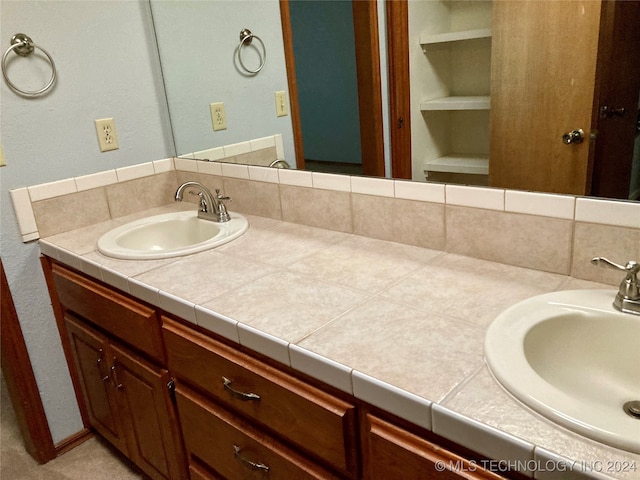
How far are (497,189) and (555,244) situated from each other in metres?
0.17

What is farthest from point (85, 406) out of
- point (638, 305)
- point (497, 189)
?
point (638, 305)

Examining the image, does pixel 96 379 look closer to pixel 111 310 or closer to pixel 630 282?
pixel 111 310

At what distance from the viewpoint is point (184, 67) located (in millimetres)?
1908

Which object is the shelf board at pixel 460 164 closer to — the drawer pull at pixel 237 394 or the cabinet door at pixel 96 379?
the drawer pull at pixel 237 394

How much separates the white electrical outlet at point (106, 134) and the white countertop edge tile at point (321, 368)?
4.13 ft

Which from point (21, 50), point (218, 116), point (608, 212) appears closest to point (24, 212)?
point (21, 50)

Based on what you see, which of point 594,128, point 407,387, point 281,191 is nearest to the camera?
point 407,387

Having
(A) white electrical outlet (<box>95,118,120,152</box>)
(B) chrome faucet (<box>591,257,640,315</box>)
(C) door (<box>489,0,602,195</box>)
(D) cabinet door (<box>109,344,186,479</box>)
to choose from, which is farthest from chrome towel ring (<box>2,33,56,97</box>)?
(B) chrome faucet (<box>591,257,640,315</box>)

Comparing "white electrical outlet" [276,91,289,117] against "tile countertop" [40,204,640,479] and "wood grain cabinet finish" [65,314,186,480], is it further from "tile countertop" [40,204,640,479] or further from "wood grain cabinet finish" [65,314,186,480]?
"wood grain cabinet finish" [65,314,186,480]

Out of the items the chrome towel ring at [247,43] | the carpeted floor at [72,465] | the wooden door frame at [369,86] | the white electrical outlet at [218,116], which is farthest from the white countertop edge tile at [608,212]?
the carpeted floor at [72,465]

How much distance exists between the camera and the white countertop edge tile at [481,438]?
0.64m

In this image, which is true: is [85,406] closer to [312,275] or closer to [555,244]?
[312,275]

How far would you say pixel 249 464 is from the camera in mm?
1108

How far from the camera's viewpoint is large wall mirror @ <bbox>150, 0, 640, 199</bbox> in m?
0.98
